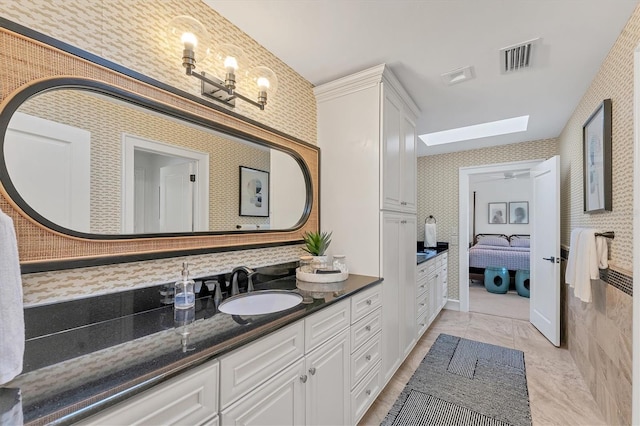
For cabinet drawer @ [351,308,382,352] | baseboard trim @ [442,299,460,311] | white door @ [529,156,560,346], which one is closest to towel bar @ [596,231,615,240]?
white door @ [529,156,560,346]

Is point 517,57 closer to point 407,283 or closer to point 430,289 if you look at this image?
point 407,283

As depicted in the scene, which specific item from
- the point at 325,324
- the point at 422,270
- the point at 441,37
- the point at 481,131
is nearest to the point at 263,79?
the point at 441,37

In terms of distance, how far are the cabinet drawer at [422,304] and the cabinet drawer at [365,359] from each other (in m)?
1.05

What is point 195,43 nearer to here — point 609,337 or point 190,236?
point 190,236

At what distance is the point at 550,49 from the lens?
1808 mm

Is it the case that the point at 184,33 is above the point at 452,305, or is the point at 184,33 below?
above

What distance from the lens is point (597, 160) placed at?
2039 millimetres

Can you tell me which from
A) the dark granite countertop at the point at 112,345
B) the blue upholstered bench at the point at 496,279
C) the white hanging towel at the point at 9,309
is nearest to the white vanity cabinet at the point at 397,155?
the dark granite countertop at the point at 112,345

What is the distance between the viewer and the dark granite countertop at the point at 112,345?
0.63 m

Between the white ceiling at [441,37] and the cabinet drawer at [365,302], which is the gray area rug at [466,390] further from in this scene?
the white ceiling at [441,37]

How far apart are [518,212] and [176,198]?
7.86m

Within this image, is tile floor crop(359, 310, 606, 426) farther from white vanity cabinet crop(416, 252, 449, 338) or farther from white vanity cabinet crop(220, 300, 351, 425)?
white vanity cabinet crop(220, 300, 351, 425)

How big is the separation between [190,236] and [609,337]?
2.57 m

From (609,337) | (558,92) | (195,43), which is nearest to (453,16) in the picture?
(195,43)
